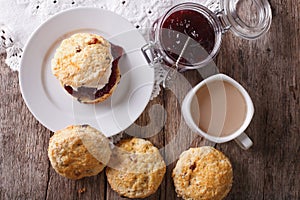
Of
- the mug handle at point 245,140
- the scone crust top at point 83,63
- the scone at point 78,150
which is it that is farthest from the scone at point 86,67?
the mug handle at point 245,140

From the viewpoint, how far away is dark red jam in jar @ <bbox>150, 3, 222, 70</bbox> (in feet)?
6.07

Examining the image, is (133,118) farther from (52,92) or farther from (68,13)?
(68,13)

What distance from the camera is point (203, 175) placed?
1857mm

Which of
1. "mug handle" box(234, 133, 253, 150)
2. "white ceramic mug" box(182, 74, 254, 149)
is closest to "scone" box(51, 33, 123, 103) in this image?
"white ceramic mug" box(182, 74, 254, 149)

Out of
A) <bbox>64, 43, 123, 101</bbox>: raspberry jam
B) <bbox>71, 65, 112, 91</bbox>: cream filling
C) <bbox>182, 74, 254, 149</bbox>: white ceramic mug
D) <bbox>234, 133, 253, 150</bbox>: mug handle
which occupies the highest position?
<bbox>71, 65, 112, 91</bbox>: cream filling

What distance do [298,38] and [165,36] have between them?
1.91 ft

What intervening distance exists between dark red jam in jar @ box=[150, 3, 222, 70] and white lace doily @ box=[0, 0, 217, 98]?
0.41ft

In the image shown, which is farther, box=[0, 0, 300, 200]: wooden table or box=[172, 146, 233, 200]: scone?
box=[0, 0, 300, 200]: wooden table

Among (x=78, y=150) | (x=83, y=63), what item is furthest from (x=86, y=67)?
(x=78, y=150)

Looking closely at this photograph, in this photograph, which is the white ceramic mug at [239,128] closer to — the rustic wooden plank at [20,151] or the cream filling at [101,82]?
the cream filling at [101,82]

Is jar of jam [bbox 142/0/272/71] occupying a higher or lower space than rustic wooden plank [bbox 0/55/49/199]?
higher

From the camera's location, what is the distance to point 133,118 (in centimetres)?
190

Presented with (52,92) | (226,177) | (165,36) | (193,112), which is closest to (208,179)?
(226,177)

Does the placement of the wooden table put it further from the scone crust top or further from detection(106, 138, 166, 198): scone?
the scone crust top
